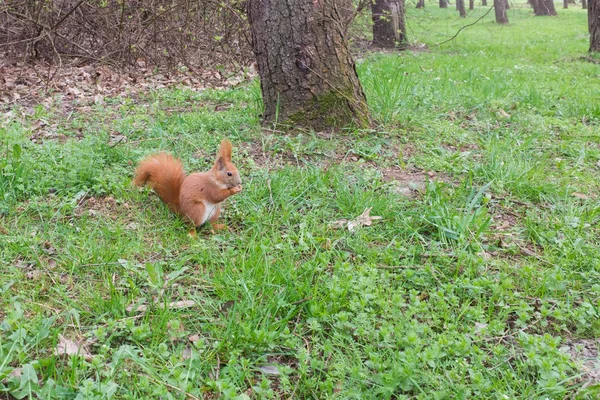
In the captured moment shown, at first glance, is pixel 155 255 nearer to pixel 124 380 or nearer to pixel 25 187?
pixel 124 380

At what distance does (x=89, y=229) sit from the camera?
259 centimetres

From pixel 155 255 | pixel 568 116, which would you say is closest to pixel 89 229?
pixel 155 255

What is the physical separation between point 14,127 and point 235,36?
418 cm

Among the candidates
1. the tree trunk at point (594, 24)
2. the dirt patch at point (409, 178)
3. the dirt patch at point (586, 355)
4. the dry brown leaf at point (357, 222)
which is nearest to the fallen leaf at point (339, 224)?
the dry brown leaf at point (357, 222)

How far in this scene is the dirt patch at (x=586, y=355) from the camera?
1.76 metres

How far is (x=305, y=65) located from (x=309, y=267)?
1.97m

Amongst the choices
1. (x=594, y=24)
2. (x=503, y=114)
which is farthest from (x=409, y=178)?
(x=594, y=24)

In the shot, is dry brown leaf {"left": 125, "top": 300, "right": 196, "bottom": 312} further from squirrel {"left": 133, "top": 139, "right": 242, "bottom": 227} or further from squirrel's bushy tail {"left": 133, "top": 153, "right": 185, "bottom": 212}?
squirrel's bushy tail {"left": 133, "top": 153, "right": 185, "bottom": 212}

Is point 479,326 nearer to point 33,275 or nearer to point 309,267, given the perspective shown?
point 309,267

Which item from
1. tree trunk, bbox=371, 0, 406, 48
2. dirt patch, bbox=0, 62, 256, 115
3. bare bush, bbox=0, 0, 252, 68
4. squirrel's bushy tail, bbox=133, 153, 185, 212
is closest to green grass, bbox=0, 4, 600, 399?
squirrel's bushy tail, bbox=133, 153, 185, 212

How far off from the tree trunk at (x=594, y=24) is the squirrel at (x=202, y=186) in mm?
9665

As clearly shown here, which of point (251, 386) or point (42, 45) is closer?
point (251, 386)

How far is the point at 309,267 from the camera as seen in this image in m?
2.23

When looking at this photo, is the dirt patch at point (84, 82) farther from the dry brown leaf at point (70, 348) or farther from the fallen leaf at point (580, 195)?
the fallen leaf at point (580, 195)
